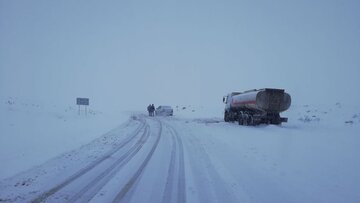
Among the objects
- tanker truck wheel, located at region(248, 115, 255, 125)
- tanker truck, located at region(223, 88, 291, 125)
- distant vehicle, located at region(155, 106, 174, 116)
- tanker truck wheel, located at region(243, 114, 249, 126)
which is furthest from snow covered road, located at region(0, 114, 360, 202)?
distant vehicle, located at region(155, 106, 174, 116)

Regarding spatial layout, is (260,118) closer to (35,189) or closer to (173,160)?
(173,160)

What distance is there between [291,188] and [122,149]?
277 inches

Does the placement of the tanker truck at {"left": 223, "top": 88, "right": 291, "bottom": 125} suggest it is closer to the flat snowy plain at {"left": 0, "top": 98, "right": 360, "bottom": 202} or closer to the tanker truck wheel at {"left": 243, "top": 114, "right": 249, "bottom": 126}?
the tanker truck wheel at {"left": 243, "top": 114, "right": 249, "bottom": 126}

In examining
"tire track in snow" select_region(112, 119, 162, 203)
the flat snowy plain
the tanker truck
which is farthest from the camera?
the tanker truck

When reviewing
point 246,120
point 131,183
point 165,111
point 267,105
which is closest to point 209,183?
point 131,183

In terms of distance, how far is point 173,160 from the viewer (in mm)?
10617

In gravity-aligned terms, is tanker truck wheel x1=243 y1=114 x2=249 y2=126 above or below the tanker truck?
below

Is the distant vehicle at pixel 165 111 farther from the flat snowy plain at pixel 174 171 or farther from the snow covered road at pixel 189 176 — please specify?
the snow covered road at pixel 189 176

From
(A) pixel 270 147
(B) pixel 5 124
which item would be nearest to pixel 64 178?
(A) pixel 270 147

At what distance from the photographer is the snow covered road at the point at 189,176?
6.62 meters

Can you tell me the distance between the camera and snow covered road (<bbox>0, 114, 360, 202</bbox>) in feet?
21.7

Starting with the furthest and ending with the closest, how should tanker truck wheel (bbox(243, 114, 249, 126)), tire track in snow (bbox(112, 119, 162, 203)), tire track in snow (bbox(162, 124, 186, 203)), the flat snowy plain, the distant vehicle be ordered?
the distant vehicle < tanker truck wheel (bbox(243, 114, 249, 126)) < the flat snowy plain < tire track in snow (bbox(162, 124, 186, 203)) < tire track in snow (bbox(112, 119, 162, 203))

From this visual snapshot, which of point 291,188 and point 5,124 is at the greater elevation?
point 5,124

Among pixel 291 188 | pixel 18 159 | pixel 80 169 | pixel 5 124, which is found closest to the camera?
pixel 291 188
